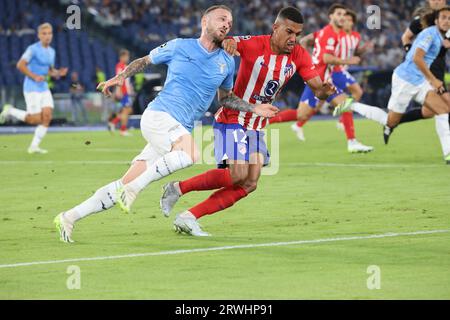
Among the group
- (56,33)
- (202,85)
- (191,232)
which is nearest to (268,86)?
(202,85)

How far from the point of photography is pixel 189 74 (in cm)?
1072

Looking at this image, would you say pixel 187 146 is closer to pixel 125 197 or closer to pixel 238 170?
pixel 125 197

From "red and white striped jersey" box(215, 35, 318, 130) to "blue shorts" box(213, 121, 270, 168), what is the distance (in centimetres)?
8

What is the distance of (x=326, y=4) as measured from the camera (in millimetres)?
45250

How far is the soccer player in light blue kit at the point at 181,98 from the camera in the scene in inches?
405

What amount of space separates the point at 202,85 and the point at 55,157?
11.3 metres

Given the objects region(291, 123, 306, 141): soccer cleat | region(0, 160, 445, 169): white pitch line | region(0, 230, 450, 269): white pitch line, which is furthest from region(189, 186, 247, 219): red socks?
region(291, 123, 306, 141): soccer cleat

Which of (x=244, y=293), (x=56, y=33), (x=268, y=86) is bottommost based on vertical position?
(x=244, y=293)

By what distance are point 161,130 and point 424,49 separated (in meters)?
8.43

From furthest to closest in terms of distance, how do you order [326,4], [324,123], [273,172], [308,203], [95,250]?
[326,4] → [324,123] → [273,172] → [308,203] → [95,250]

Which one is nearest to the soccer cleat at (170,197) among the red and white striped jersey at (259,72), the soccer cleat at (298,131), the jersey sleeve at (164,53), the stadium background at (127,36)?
the red and white striped jersey at (259,72)

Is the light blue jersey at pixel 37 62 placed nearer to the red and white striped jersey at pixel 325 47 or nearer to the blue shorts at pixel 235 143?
the red and white striped jersey at pixel 325 47

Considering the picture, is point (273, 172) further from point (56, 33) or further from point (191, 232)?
point (56, 33)

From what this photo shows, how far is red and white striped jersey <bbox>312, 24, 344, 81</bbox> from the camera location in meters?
21.3
